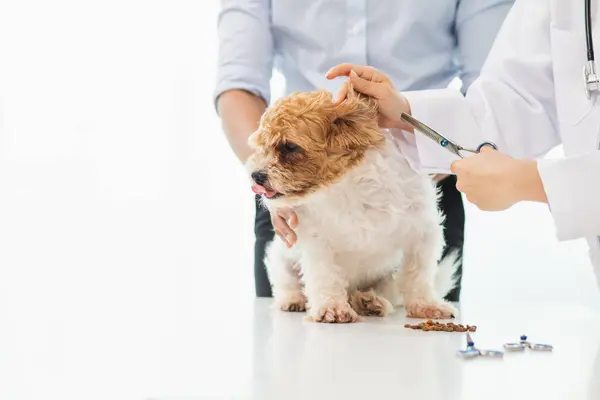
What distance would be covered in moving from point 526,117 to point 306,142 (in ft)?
1.44

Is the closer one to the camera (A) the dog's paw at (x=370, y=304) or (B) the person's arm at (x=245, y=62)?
(A) the dog's paw at (x=370, y=304)

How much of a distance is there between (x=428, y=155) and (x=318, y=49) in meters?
0.68

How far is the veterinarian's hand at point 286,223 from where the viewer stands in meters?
1.75

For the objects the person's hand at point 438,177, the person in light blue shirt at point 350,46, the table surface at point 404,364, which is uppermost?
the person in light blue shirt at point 350,46

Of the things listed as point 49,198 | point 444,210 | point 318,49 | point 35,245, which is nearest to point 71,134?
point 49,198

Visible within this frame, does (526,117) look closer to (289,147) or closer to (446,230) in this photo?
(289,147)

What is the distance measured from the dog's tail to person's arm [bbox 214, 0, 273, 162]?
0.63 meters

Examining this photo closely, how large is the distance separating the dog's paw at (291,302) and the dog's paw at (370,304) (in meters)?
0.12

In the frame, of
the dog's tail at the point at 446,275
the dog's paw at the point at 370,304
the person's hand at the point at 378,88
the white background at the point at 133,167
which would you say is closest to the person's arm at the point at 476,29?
the dog's tail at the point at 446,275

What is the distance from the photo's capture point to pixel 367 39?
79.2 inches

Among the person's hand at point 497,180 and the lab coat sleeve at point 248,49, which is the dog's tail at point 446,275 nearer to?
the lab coat sleeve at point 248,49

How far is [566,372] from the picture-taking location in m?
0.95

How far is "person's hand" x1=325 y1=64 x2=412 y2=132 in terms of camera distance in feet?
4.97

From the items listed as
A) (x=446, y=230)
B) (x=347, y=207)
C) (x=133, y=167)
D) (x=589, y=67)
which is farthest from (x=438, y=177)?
(x=133, y=167)
